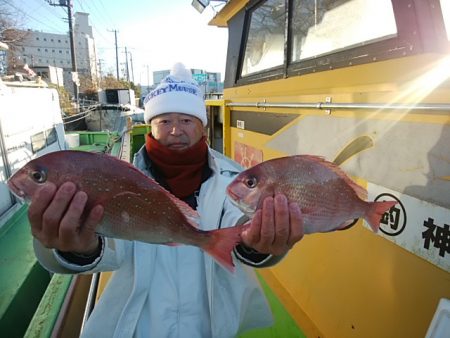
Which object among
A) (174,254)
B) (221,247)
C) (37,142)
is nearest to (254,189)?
(221,247)

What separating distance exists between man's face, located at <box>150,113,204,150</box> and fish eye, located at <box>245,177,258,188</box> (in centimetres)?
70

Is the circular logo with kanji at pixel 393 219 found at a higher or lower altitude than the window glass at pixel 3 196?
higher

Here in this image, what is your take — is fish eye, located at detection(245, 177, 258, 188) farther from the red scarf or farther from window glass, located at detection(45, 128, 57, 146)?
window glass, located at detection(45, 128, 57, 146)

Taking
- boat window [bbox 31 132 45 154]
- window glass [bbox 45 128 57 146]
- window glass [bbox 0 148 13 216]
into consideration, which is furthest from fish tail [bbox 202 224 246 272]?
window glass [bbox 45 128 57 146]

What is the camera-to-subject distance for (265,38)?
3684 millimetres

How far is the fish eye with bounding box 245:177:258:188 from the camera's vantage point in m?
1.28

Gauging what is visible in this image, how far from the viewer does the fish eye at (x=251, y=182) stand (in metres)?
1.28

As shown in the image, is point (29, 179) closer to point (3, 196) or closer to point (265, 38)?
point (265, 38)

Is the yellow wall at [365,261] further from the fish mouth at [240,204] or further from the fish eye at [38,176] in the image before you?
the fish eye at [38,176]

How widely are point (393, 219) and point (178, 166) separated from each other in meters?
1.23

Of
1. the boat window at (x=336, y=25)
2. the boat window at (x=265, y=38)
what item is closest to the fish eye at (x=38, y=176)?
the boat window at (x=336, y=25)

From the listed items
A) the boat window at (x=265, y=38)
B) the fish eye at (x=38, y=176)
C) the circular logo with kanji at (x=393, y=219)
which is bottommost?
the circular logo with kanji at (x=393, y=219)

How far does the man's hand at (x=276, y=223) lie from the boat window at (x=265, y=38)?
227 cm

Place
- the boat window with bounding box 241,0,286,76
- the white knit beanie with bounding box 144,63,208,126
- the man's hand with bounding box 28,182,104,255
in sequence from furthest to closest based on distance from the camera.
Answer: the boat window with bounding box 241,0,286,76 < the white knit beanie with bounding box 144,63,208,126 < the man's hand with bounding box 28,182,104,255
